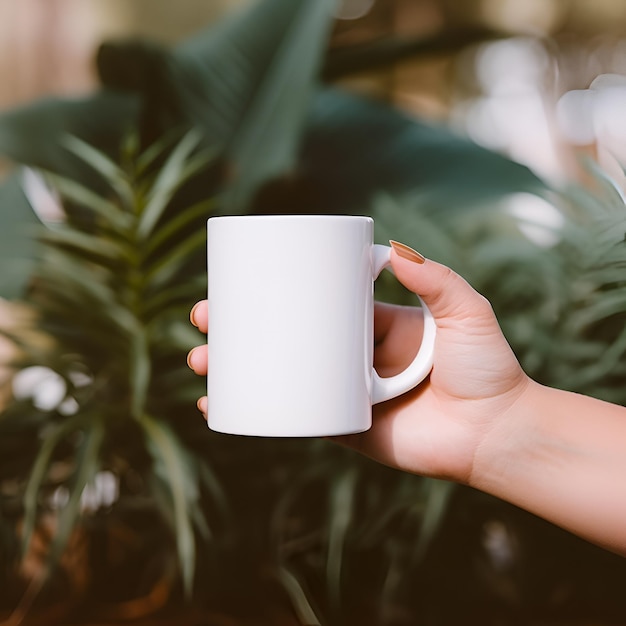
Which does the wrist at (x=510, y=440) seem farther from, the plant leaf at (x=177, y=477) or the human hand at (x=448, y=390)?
the plant leaf at (x=177, y=477)

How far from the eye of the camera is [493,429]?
0.65 metres

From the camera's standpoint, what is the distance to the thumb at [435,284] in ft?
1.87

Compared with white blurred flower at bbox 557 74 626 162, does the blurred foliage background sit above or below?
Result: below

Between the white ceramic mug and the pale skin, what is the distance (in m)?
0.07

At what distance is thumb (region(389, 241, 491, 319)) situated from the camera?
571 millimetres

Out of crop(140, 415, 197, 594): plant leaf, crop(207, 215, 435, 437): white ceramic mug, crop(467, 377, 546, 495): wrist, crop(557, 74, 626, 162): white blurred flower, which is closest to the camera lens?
crop(207, 215, 435, 437): white ceramic mug

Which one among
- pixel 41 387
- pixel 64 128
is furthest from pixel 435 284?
pixel 64 128

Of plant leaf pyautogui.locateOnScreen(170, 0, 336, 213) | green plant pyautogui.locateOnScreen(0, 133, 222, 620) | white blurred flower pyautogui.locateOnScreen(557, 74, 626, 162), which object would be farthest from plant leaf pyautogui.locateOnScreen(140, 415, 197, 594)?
white blurred flower pyautogui.locateOnScreen(557, 74, 626, 162)

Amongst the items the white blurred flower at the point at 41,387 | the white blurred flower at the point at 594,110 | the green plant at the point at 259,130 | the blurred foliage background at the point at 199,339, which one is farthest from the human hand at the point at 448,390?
the white blurred flower at the point at 594,110

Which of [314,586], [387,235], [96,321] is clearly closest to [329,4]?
[387,235]

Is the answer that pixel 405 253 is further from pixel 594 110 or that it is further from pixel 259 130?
pixel 594 110

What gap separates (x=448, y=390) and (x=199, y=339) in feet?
1.35

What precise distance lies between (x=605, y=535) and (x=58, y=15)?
1187 millimetres

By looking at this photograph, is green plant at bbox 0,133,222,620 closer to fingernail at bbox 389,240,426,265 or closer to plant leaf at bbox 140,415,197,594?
plant leaf at bbox 140,415,197,594
